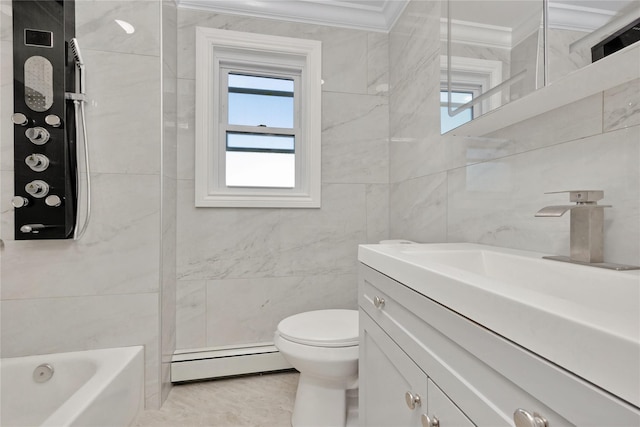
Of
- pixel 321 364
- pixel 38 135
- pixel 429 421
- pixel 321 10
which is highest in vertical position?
pixel 321 10

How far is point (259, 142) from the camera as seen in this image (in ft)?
6.78

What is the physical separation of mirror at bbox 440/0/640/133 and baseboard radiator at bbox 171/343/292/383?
1606mm

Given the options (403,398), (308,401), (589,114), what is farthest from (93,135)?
(589,114)

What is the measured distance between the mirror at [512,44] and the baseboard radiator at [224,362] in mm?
1606

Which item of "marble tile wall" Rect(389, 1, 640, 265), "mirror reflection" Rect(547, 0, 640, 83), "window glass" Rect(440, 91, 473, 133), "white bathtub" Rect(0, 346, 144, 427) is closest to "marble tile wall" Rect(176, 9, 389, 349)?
"marble tile wall" Rect(389, 1, 640, 265)

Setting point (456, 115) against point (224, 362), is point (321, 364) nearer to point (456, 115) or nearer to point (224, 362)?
point (224, 362)

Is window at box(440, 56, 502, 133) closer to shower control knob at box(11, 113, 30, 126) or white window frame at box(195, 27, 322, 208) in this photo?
white window frame at box(195, 27, 322, 208)

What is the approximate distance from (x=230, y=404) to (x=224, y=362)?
10.2 inches

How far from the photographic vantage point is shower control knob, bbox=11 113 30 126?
4.58 ft

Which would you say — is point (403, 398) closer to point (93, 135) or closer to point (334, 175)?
point (334, 175)

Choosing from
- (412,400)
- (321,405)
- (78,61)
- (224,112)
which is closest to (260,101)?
(224,112)

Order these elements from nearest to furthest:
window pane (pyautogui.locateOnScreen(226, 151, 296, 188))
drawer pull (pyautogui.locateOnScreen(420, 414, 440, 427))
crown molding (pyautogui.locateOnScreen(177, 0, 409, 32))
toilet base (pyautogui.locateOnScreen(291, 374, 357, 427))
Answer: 1. drawer pull (pyautogui.locateOnScreen(420, 414, 440, 427))
2. toilet base (pyautogui.locateOnScreen(291, 374, 357, 427))
3. crown molding (pyautogui.locateOnScreen(177, 0, 409, 32))
4. window pane (pyautogui.locateOnScreen(226, 151, 296, 188))

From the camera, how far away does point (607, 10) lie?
65 centimetres

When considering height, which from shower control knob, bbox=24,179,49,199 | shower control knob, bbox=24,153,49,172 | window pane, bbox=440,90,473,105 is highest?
window pane, bbox=440,90,473,105
